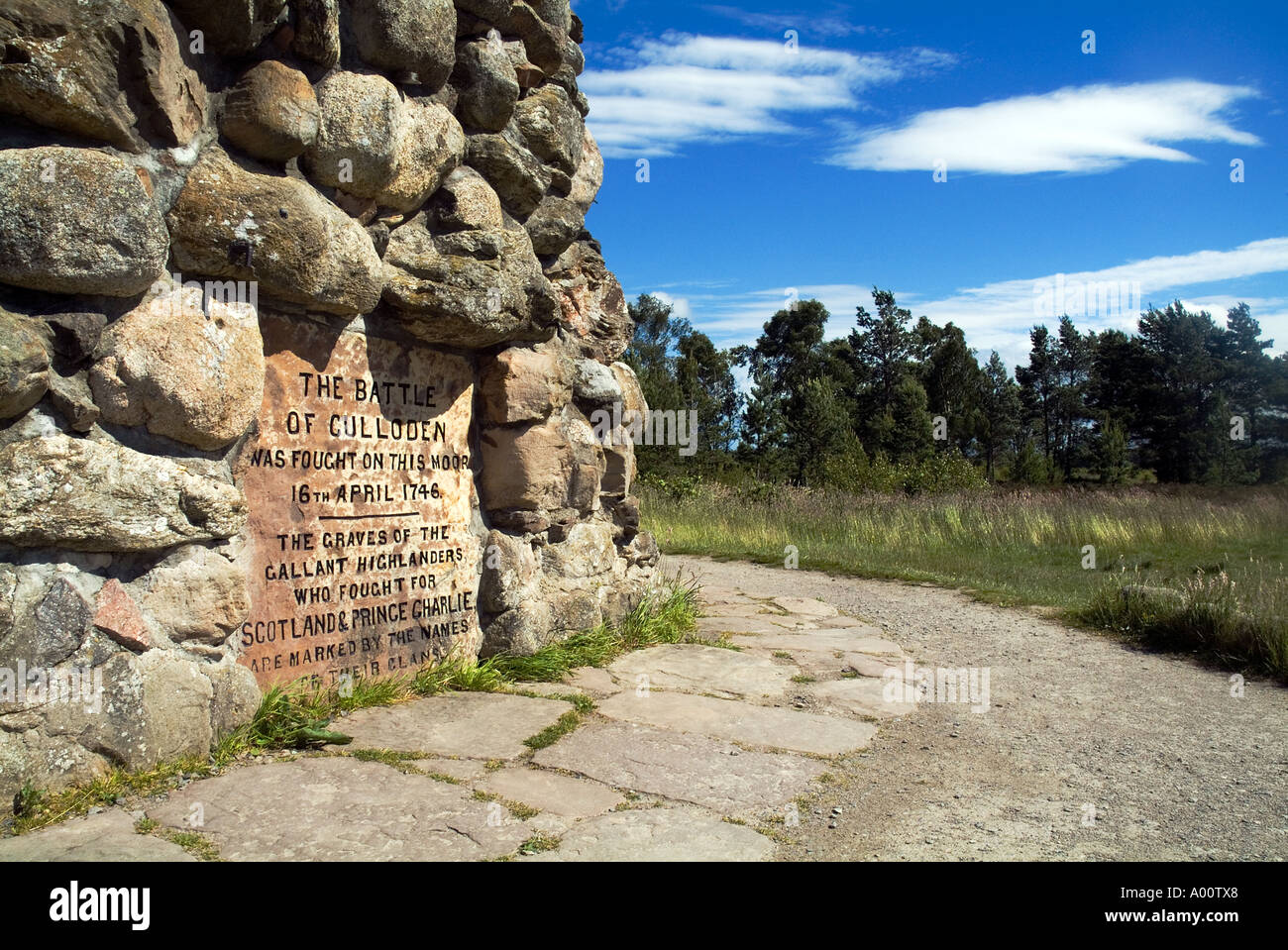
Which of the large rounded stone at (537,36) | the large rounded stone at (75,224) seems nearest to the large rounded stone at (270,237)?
the large rounded stone at (75,224)

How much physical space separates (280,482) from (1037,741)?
3086 millimetres

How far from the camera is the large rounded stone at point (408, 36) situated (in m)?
3.53

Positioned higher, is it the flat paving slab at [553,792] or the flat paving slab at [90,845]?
the flat paving slab at [90,845]

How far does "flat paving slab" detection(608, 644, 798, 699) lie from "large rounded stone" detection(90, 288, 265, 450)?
2101mm

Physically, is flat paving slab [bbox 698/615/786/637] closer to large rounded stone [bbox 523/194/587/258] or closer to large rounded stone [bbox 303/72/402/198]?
large rounded stone [bbox 523/194/587/258]

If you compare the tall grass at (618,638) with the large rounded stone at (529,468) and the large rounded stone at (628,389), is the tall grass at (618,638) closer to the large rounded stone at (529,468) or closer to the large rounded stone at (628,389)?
the large rounded stone at (529,468)

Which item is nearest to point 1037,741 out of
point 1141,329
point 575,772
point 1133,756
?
point 1133,756

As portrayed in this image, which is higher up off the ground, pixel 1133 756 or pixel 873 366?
pixel 873 366

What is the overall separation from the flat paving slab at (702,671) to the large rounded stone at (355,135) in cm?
240

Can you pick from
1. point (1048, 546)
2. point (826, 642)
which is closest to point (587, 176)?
point (826, 642)

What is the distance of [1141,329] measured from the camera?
40344mm

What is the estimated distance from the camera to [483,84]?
4.17m

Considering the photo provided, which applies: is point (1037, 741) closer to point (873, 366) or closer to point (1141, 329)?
point (873, 366)

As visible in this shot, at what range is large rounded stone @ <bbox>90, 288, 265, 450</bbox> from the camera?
2688 mm
